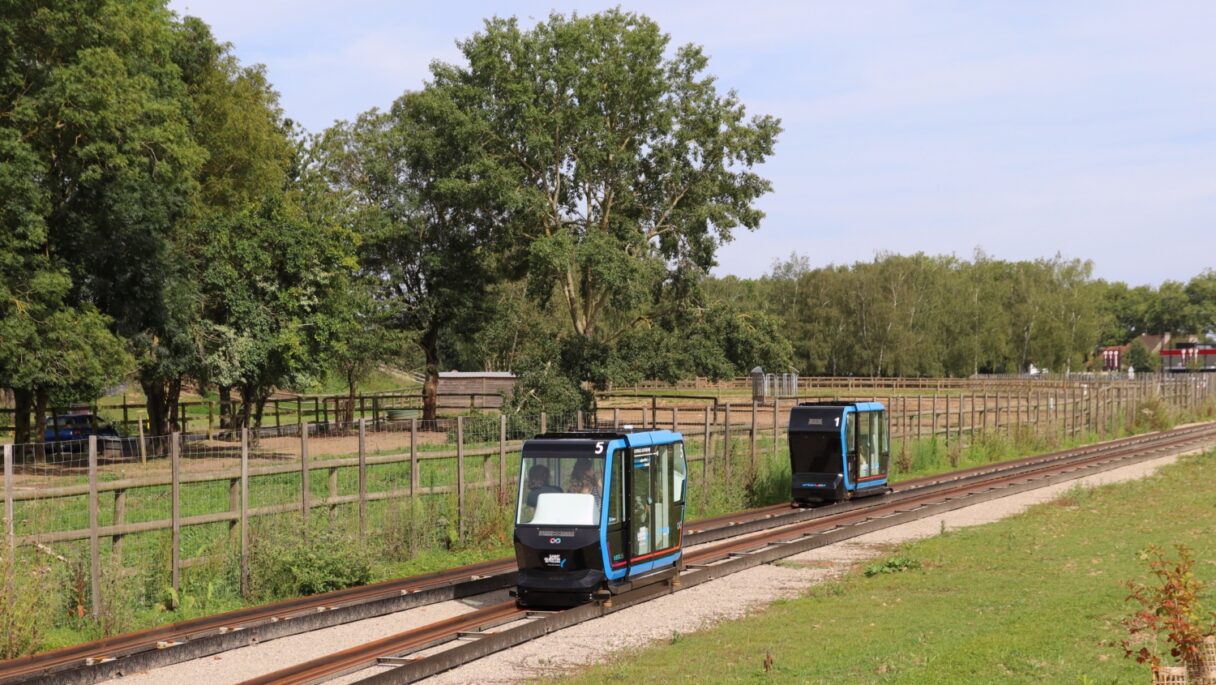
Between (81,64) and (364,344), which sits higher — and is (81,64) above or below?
above

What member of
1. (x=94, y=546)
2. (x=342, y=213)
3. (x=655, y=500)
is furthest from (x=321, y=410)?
(x=94, y=546)

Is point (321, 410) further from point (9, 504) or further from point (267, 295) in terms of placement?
point (9, 504)

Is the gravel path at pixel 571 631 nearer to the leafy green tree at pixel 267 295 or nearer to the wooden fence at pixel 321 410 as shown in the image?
the leafy green tree at pixel 267 295

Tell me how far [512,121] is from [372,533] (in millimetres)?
37213

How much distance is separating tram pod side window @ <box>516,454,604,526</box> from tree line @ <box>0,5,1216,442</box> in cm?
2302

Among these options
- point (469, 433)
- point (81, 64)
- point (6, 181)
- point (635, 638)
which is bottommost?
point (635, 638)

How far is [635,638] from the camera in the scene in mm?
15195

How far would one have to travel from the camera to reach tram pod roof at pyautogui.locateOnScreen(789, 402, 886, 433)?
102ft

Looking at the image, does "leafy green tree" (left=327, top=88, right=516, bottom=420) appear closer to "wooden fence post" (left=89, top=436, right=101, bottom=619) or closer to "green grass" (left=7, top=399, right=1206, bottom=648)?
"green grass" (left=7, top=399, right=1206, bottom=648)

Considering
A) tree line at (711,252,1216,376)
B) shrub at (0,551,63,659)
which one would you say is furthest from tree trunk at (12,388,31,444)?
tree line at (711,252,1216,376)

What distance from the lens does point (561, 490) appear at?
17000 mm

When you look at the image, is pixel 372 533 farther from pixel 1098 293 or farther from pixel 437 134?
pixel 1098 293

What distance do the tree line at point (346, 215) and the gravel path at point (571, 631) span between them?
77.3 ft

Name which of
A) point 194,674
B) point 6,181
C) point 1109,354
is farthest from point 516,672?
point 1109,354
